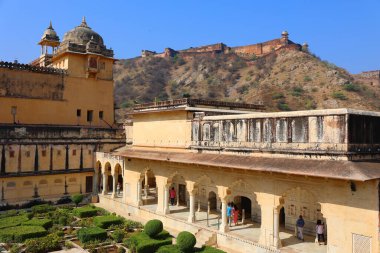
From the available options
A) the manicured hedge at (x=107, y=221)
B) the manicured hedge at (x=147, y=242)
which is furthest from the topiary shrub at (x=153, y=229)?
the manicured hedge at (x=107, y=221)

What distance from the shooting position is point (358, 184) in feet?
36.8

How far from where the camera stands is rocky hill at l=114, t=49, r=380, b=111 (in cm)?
5549

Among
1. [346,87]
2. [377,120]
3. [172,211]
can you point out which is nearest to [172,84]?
[346,87]

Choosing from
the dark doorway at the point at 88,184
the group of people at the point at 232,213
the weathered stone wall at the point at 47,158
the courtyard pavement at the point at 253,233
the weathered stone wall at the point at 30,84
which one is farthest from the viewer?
the dark doorway at the point at 88,184

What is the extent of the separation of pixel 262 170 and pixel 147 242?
558cm

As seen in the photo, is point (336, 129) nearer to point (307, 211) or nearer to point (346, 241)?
point (346, 241)

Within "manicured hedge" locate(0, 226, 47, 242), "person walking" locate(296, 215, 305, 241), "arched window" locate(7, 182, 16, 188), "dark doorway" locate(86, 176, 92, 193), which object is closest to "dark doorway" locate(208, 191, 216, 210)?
"person walking" locate(296, 215, 305, 241)

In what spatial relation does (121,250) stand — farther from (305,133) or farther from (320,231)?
(305,133)

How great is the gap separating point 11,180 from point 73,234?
27.7ft

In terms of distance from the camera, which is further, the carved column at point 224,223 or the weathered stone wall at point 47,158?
the weathered stone wall at point 47,158

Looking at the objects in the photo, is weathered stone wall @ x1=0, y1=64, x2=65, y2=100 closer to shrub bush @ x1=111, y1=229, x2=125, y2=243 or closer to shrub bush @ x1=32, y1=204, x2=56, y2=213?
shrub bush @ x1=32, y1=204, x2=56, y2=213

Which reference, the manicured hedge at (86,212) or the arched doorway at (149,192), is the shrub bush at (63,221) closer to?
the manicured hedge at (86,212)

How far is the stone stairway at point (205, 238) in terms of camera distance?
1532 cm

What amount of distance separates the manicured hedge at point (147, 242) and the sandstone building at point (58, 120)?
471 inches
